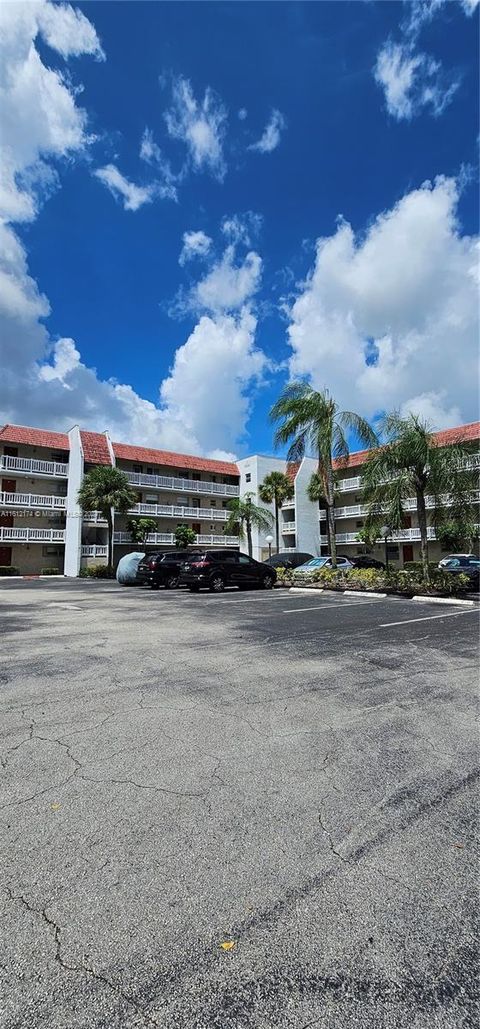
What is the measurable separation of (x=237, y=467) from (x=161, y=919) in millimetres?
49002

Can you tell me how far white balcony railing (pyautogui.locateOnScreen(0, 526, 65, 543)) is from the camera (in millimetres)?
35875

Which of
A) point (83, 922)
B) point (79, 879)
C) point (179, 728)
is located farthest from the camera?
point (179, 728)

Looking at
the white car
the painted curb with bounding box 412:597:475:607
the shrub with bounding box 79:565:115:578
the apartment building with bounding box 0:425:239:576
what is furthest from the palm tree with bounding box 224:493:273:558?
the painted curb with bounding box 412:597:475:607

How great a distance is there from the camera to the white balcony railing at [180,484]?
42.1 metres

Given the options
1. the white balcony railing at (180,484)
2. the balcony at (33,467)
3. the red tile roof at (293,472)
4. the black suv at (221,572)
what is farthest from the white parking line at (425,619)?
the red tile roof at (293,472)

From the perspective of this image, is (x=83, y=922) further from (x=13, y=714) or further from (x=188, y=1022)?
(x=13, y=714)

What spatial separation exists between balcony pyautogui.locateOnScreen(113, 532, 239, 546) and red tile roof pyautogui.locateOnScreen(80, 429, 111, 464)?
597 cm

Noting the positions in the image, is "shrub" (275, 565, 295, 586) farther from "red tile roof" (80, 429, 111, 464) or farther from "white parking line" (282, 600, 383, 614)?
"red tile roof" (80, 429, 111, 464)

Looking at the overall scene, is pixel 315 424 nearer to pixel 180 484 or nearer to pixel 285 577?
pixel 285 577

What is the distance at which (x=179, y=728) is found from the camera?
4508 mm

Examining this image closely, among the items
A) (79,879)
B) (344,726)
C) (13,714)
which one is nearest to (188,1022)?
(79,879)

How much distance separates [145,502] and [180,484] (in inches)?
147

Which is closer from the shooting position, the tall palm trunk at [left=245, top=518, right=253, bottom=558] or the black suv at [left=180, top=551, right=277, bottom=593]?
the black suv at [left=180, top=551, right=277, bottom=593]

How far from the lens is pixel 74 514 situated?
38.1 metres
